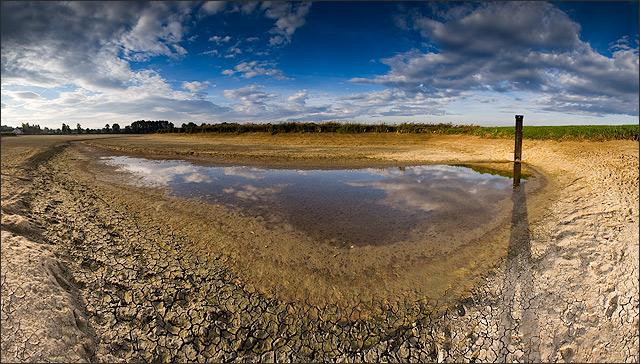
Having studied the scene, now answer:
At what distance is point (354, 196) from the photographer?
12.3 metres

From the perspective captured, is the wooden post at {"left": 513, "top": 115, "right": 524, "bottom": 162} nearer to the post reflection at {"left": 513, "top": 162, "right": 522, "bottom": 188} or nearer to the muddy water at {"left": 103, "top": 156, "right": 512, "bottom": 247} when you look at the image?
the post reflection at {"left": 513, "top": 162, "right": 522, "bottom": 188}

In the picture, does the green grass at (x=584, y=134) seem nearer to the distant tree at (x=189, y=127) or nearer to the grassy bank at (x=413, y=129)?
the grassy bank at (x=413, y=129)

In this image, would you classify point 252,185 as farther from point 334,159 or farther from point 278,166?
point 334,159

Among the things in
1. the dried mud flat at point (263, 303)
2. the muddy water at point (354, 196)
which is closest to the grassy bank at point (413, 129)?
the muddy water at point (354, 196)

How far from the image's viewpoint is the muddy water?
350 inches

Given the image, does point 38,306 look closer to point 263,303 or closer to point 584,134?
point 263,303

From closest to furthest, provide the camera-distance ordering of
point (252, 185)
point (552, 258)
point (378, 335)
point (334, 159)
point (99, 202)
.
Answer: point (378, 335) < point (552, 258) < point (99, 202) < point (252, 185) < point (334, 159)

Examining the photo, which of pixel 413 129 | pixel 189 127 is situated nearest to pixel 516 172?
pixel 413 129

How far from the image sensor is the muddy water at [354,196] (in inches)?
350

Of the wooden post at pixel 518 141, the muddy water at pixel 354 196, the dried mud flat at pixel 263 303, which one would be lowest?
the dried mud flat at pixel 263 303

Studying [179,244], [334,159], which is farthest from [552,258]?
[334,159]

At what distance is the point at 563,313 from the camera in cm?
509

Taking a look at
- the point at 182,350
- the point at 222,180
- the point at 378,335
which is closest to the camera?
the point at 182,350

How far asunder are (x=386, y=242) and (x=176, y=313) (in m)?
5.00
